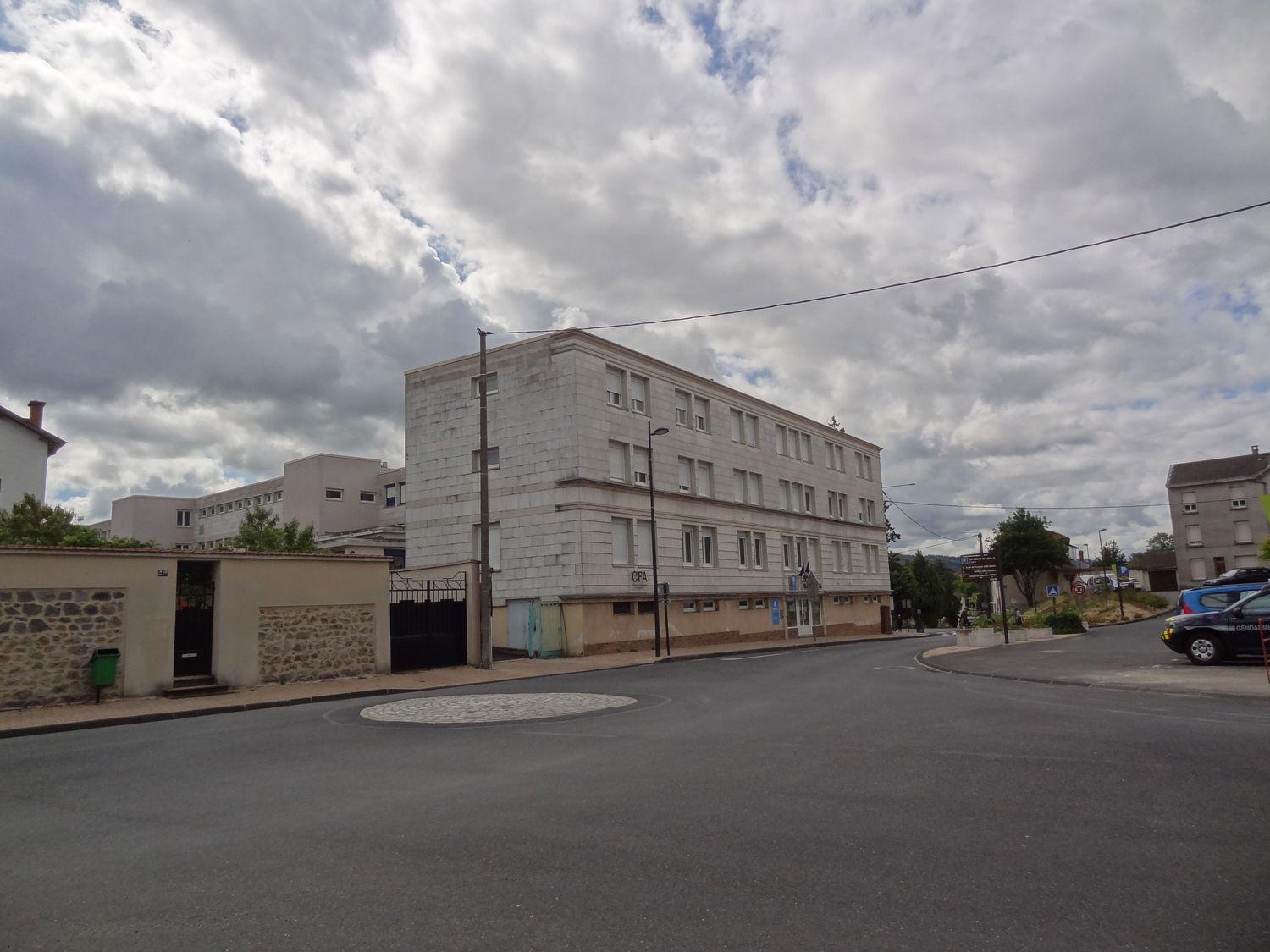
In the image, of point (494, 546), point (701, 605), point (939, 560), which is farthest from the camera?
point (939, 560)

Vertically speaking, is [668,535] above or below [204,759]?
above

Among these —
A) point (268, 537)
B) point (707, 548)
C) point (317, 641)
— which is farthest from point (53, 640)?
point (268, 537)

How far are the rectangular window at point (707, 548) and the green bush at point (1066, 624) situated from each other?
14723 millimetres

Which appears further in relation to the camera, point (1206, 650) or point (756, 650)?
point (756, 650)

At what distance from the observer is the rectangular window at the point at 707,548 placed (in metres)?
41.1

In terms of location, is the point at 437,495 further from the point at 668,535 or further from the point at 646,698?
the point at 646,698

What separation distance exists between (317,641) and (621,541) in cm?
1655

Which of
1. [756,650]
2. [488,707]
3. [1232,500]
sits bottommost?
[756,650]

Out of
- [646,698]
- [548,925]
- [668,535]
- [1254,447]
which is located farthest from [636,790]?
[1254,447]

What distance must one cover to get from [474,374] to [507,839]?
1298 inches

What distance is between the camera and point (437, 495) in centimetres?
3800

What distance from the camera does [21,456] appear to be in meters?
49.2

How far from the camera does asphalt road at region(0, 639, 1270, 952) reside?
4.45 m

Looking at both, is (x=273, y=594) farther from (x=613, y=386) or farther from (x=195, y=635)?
(x=613, y=386)
